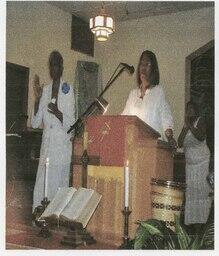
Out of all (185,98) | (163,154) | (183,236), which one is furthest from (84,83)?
(183,236)

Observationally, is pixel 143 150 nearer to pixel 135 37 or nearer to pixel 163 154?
pixel 163 154

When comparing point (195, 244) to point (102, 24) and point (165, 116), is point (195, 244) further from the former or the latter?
point (102, 24)

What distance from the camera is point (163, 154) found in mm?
2033

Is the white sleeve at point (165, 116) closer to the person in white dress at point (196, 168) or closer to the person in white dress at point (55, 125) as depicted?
the person in white dress at point (196, 168)

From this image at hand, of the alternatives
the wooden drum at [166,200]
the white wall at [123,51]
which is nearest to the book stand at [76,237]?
the wooden drum at [166,200]

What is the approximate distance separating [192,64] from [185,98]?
38cm

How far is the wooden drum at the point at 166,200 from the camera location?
188 centimetres

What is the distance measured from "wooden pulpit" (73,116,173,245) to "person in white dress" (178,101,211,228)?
674 millimetres

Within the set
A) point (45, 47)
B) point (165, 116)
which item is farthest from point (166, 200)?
point (45, 47)

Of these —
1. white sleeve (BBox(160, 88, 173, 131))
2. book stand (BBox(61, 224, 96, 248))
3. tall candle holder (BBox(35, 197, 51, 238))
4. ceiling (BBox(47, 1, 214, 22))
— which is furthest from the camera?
ceiling (BBox(47, 1, 214, 22))

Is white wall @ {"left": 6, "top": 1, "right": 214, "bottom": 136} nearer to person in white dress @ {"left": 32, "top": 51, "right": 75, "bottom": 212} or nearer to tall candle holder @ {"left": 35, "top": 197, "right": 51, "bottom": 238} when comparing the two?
person in white dress @ {"left": 32, "top": 51, "right": 75, "bottom": 212}

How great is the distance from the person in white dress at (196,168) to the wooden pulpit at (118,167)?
674mm

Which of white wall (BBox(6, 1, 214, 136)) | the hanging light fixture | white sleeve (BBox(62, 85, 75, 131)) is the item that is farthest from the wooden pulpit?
white wall (BBox(6, 1, 214, 136))

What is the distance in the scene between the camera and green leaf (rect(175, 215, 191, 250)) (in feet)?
5.03
